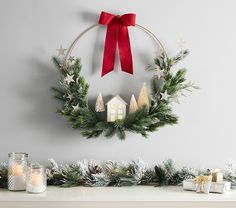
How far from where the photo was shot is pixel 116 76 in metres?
2.33

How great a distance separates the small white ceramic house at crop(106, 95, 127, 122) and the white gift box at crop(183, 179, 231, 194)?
1.46 feet

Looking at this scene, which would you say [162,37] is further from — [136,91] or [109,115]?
[109,115]

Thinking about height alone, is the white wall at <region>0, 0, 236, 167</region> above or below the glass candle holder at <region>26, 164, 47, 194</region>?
above

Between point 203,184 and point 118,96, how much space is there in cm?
59

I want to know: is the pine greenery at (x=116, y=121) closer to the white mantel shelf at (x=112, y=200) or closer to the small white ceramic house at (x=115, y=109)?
the small white ceramic house at (x=115, y=109)

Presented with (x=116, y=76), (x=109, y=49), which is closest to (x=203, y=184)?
(x=116, y=76)

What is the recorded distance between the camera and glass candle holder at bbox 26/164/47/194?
2.07m

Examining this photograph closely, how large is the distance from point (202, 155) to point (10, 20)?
119 cm

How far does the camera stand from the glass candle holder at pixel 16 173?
7.00 ft

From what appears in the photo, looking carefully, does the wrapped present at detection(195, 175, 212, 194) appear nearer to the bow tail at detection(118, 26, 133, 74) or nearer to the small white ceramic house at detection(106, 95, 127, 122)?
the small white ceramic house at detection(106, 95, 127, 122)

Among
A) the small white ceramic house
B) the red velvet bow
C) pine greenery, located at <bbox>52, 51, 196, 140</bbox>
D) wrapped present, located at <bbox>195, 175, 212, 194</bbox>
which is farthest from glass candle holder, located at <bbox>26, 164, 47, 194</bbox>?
wrapped present, located at <bbox>195, 175, 212, 194</bbox>

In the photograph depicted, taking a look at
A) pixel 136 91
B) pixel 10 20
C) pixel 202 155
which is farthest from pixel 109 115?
pixel 10 20

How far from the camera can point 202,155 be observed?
2367 mm

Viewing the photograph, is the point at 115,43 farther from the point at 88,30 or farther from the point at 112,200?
the point at 112,200
